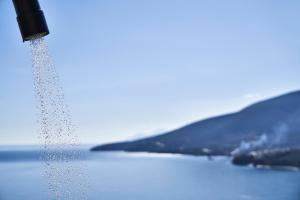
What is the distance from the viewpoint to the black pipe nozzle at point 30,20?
655 mm

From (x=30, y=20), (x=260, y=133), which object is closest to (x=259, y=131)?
(x=260, y=133)

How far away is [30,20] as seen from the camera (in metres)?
0.66

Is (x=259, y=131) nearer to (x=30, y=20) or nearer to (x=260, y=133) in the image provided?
(x=260, y=133)

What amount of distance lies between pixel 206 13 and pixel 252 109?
54.1ft

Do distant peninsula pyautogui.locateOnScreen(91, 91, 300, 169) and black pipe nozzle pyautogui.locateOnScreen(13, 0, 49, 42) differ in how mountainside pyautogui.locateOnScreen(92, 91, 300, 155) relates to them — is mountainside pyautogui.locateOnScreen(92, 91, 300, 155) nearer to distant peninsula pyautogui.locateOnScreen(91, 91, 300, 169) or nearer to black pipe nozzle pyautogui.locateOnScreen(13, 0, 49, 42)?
distant peninsula pyautogui.locateOnScreen(91, 91, 300, 169)

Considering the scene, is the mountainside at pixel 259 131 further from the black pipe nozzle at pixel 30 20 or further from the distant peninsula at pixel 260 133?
the black pipe nozzle at pixel 30 20

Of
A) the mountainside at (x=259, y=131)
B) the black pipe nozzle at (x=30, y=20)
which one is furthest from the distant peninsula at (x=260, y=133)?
the black pipe nozzle at (x=30, y=20)

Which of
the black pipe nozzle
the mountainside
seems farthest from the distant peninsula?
the black pipe nozzle

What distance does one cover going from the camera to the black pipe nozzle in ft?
2.15

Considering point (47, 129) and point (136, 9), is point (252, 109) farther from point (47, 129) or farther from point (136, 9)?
point (47, 129)

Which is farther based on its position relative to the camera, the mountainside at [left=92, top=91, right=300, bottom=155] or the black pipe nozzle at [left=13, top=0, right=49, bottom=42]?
the mountainside at [left=92, top=91, right=300, bottom=155]

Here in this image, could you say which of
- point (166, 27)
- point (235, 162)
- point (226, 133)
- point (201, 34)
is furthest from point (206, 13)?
point (235, 162)

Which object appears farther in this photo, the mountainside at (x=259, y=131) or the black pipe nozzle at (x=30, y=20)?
the mountainside at (x=259, y=131)

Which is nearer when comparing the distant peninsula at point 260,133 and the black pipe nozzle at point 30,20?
the black pipe nozzle at point 30,20
